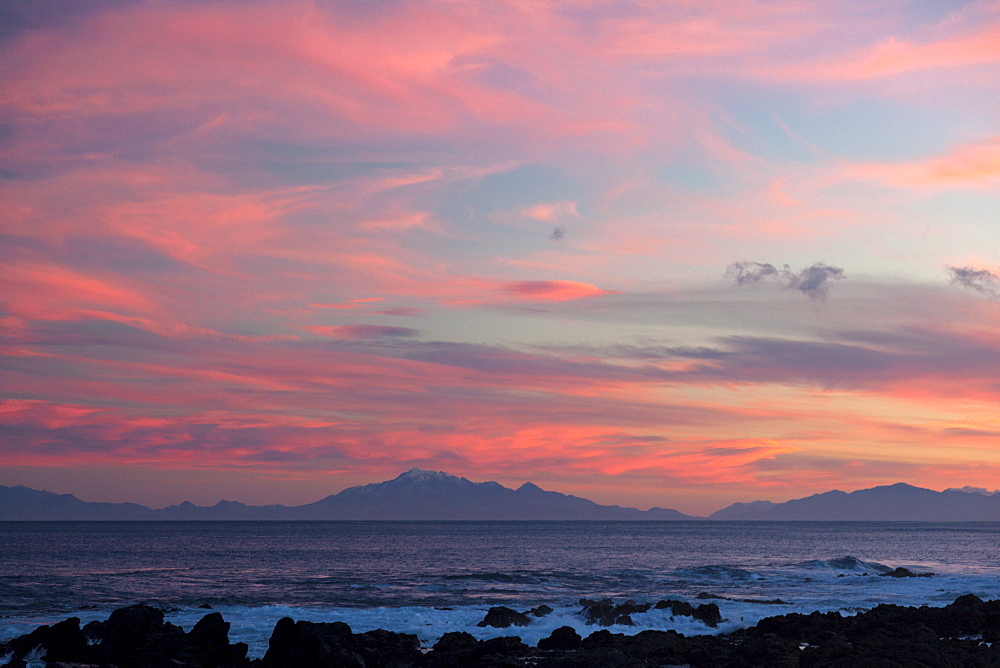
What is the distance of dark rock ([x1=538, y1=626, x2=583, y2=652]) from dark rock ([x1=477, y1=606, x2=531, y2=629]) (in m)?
5.46

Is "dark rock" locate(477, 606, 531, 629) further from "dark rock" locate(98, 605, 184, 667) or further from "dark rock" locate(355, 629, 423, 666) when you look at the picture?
"dark rock" locate(98, 605, 184, 667)

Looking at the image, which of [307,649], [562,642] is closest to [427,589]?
[562,642]

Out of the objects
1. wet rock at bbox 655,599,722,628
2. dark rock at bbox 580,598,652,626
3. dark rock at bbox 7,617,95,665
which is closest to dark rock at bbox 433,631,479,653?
dark rock at bbox 580,598,652,626

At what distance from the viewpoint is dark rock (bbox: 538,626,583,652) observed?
33.2 meters

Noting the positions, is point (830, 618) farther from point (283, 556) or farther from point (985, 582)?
point (283, 556)

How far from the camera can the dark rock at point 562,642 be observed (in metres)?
33.2

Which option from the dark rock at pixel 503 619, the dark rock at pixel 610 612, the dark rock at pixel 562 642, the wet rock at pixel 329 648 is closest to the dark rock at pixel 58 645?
the wet rock at pixel 329 648

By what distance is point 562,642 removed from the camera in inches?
1316

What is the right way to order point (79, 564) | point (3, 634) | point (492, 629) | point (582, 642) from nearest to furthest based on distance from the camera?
point (582, 642) < point (3, 634) < point (492, 629) < point (79, 564)

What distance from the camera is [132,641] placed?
31156mm

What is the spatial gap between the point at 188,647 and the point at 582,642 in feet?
50.4

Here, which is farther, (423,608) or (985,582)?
(985,582)

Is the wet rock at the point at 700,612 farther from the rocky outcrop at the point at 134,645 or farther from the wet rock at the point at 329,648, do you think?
the rocky outcrop at the point at 134,645

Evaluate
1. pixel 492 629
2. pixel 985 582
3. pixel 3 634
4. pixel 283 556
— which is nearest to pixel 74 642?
pixel 3 634
